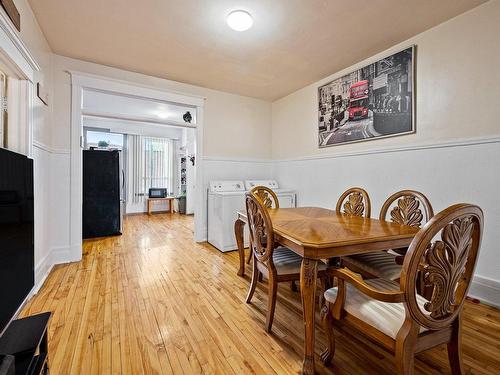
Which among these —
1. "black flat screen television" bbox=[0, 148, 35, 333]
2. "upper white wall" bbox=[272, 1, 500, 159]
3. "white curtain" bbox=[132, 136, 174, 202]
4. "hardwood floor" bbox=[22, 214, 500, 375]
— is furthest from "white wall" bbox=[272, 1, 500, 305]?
"white curtain" bbox=[132, 136, 174, 202]

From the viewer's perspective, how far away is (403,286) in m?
0.88

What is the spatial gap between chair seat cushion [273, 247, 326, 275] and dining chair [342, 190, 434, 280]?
13.6 inches

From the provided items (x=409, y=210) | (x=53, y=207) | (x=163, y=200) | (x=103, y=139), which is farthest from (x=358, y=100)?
(x=103, y=139)

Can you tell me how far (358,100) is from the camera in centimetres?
289

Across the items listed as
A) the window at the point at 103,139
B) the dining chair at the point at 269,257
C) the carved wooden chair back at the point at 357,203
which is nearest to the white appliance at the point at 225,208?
the carved wooden chair back at the point at 357,203

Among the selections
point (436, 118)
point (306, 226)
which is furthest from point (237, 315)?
point (436, 118)

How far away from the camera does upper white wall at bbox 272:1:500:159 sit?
1918 millimetres

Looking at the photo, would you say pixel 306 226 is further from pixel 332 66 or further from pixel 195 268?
pixel 332 66

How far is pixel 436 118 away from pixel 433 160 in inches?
15.6

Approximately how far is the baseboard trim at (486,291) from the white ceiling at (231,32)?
2278 millimetres

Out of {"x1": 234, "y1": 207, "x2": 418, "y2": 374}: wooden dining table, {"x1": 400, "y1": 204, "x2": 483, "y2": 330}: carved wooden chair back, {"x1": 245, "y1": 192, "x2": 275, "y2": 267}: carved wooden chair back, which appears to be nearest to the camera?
{"x1": 400, "y1": 204, "x2": 483, "y2": 330}: carved wooden chair back

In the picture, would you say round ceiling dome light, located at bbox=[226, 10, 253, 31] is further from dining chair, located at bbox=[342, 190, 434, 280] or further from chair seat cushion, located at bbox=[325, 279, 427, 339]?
chair seat cushion, located at bbox=[325, 279, 427, 339]

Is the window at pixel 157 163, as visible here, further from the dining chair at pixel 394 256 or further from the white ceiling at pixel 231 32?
the dining chair at pixel 394 256

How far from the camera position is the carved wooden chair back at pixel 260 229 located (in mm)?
1495
